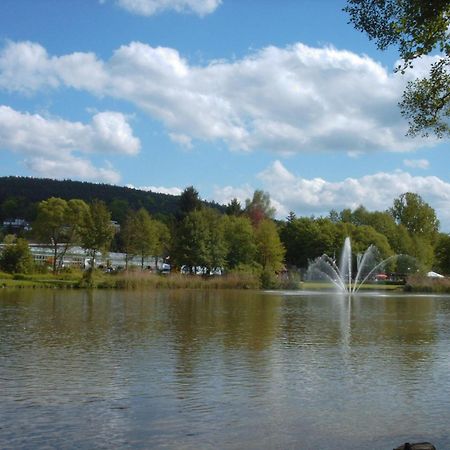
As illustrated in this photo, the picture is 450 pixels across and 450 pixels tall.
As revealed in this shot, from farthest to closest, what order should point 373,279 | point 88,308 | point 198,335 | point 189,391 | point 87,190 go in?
point 87,190 → point 373,279 → point 88,308 → point 198,335 → point 189,391

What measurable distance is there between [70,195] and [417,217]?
3782 inches

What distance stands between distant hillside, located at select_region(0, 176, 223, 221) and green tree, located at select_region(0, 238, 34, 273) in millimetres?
93261

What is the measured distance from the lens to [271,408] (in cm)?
1155

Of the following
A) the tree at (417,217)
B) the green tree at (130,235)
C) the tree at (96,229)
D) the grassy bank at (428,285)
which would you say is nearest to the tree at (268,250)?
the green tree at (130,235)

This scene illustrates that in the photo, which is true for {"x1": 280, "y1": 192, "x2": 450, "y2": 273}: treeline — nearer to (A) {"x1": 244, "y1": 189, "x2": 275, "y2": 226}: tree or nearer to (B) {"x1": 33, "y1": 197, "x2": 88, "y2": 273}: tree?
(A) {"x1": 244, "y1": 189, "x2": 275, "y2": 226}: tree

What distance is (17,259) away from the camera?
65.4 meters

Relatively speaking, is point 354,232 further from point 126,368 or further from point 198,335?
point 126,368

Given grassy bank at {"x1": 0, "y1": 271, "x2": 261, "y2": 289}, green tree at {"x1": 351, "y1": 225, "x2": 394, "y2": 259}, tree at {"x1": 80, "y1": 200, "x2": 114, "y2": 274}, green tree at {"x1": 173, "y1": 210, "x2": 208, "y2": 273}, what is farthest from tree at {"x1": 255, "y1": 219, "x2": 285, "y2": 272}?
green tree at {"x1": 351, "y1": 225, "x2": 394, "y2": 259}

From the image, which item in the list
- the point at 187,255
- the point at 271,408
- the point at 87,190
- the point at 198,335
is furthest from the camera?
the point at 87,190

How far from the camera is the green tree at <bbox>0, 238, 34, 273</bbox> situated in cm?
6544

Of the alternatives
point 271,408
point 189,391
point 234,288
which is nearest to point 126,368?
point 189,391

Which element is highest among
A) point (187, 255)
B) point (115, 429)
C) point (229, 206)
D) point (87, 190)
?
point (87, 190)

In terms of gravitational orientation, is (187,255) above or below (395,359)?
above

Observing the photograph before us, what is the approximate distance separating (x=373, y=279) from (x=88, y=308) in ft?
223
